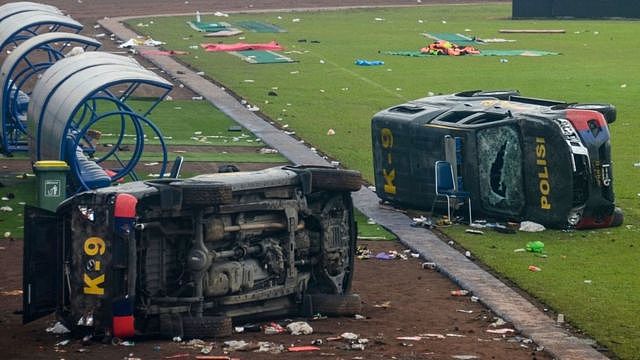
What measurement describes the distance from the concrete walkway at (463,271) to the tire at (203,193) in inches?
140

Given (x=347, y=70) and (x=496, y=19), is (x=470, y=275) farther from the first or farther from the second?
(x=496, y=19)

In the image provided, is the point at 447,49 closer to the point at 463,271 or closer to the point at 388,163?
the point at 388,163

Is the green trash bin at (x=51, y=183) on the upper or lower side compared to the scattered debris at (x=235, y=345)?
upper

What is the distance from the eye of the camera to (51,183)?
71.8ft

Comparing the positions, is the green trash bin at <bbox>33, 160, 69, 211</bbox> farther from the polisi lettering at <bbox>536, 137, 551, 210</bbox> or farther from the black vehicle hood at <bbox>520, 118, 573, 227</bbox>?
the polisi lettering at <bbox>536, 137, 551, 210</bbox>

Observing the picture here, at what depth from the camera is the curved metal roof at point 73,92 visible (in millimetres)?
24766

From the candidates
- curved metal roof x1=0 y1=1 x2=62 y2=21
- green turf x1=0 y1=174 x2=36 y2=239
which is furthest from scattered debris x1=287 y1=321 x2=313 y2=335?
curved metal roof x1=0 y1=1 x2=62 y2=21

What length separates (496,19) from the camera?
219 feet

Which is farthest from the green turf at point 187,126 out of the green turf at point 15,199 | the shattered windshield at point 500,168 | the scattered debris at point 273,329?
the scattered debris at point 273,329

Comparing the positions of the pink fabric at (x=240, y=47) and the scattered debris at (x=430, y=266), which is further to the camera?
the pink fabric at (x=240, y=47)

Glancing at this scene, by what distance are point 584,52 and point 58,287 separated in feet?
128

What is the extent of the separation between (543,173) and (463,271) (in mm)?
3102

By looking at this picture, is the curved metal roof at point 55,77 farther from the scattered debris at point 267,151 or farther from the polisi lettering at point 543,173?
the polisi lettering at point 543,173

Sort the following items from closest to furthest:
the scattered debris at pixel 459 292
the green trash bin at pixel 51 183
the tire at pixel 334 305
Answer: the tire at pixel 334 305 → the scattered debris at pixel 459 292 → the green trash bin at pixel 51 183
